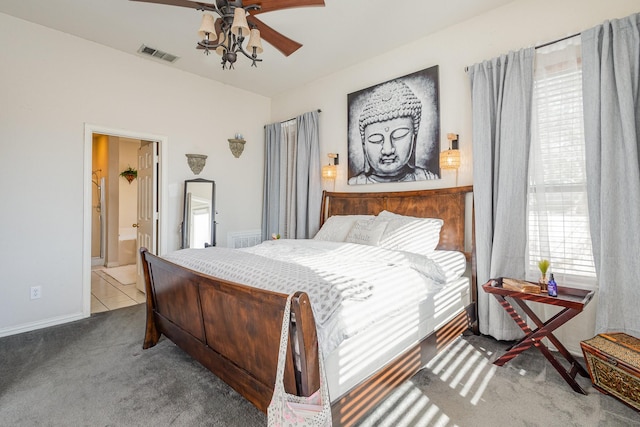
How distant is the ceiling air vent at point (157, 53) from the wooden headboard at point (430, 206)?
273 cm

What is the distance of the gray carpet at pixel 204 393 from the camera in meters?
1.62

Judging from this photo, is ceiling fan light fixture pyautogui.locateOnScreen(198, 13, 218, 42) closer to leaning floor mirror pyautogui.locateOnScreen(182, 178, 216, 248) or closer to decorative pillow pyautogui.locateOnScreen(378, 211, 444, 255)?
decorative pillow pyautogui.locateOnScreen(378, 211, 444, 255)

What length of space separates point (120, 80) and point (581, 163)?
15.2 feet

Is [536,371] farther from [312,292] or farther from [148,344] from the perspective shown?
[148,344]

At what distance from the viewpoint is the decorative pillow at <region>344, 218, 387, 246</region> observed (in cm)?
273

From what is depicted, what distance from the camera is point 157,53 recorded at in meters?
3.52

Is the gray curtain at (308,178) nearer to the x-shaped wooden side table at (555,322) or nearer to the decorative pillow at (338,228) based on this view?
the decorative pillow at (338,228)

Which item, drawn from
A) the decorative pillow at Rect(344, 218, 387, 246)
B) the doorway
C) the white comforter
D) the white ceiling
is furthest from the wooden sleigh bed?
the white ceiling

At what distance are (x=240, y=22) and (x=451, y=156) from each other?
2105 mm

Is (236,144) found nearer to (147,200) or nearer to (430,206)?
(147,200)

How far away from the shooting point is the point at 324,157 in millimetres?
4121

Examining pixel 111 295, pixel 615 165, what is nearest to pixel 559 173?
pixel 615 165

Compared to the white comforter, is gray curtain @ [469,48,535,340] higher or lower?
higher

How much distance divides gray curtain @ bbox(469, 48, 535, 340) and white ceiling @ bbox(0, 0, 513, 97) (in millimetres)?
710
